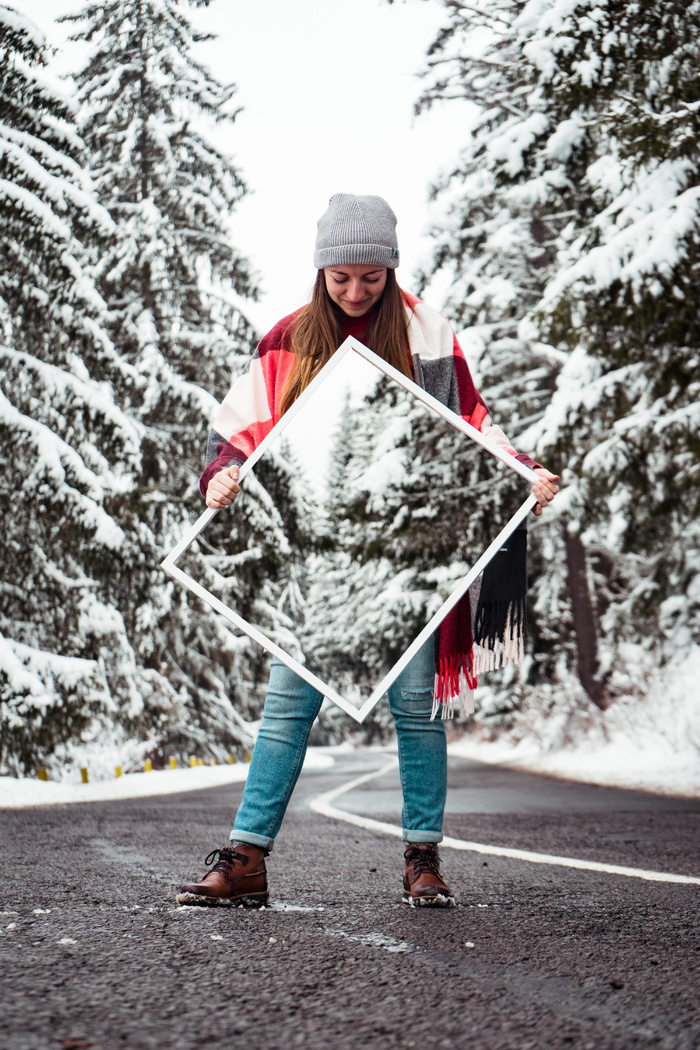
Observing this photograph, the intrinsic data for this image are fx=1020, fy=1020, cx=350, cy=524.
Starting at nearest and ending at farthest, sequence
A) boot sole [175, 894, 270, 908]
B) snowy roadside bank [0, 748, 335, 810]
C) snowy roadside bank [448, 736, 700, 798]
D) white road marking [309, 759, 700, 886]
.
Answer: boot sole [175, 894, 270, 908]
white road marking [309, 759, 700, 886]
snowy roadside bank [0, 748, 335, 810]
snowy roadside bank [448, 736, 700, 798]

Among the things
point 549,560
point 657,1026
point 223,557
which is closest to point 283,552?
point 223,557

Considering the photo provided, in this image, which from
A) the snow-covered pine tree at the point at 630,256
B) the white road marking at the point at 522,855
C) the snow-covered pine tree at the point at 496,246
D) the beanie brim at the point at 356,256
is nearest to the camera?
the beanie brim at the point at 356,256

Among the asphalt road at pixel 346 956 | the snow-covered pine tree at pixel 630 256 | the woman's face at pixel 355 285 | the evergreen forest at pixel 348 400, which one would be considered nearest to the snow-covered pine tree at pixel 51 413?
the evergreen forest at pixel 348 400

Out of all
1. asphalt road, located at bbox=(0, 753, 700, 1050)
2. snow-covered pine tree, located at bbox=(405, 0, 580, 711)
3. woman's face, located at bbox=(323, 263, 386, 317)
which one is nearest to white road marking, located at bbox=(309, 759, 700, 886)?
asphalt road, located at bbox=(0, 753, 700, 1050)

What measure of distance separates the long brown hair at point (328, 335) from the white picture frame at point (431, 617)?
0.05 meters

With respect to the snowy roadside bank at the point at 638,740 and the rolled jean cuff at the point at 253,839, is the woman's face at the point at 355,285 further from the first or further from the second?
the snowy roadside bank at the point at 638,740

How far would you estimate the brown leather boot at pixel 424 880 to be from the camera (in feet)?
9.12

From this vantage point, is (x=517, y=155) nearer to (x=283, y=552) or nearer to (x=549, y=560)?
(x=283, y=552)

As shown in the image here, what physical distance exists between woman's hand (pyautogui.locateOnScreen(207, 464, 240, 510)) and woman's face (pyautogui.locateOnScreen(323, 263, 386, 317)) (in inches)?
25.3

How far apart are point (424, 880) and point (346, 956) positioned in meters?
0.81

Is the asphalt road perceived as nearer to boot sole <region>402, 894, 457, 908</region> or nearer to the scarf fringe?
boot sole <region>402, 894, 457, 908</region>

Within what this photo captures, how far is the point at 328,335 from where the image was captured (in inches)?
124

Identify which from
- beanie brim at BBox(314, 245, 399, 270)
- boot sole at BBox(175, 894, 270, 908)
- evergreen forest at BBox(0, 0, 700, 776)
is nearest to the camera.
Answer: boot sole at BBox(175, 894, 270, 908)

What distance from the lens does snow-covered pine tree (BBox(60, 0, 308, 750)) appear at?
1530 centimetres
